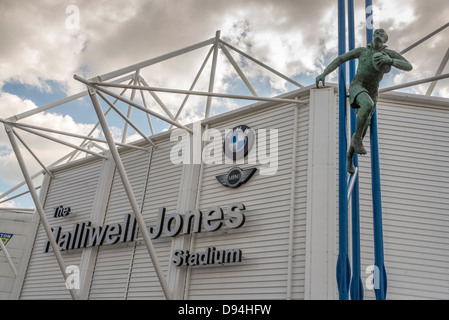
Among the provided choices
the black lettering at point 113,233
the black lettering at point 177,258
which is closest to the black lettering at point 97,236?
the black lettering at point 113,233

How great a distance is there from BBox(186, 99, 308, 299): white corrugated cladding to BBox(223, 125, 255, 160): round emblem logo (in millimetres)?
275

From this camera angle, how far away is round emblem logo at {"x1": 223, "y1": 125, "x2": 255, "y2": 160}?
495 inches

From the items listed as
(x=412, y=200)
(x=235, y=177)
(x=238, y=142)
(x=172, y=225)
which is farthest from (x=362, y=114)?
(x=172, y=225)

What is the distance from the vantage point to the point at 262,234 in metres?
11.3

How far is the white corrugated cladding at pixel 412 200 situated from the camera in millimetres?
9945

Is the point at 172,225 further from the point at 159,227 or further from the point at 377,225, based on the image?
the point at 377,225

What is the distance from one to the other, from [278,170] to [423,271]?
4.14 m

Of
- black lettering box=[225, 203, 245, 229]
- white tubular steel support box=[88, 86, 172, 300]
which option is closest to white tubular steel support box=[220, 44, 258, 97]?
black lettering box=[225, 203, 245, 229]

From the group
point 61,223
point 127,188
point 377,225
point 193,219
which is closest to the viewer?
point 377,225

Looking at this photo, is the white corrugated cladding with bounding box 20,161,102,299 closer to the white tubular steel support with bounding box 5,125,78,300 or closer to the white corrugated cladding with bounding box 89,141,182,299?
the white corrugated cladding with bounding box 89,141,182,299

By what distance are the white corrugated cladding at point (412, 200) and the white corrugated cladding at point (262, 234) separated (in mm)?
1535

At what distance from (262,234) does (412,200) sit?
3688 millimetres

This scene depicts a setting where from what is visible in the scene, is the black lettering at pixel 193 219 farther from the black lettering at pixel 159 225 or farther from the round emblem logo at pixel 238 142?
the round emblem logo at pixel 238 142

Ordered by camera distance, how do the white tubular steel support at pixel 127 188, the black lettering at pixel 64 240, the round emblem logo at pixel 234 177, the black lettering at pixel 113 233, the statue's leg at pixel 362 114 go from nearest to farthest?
1. the statue's leg at pixel 362 114
2. the white tubular steel support at pixel 127 188
3. the round emblem logo at pixel 234 177
4. the black lettering at pixel 113 233
5. the black lettering at pixel 64 240
